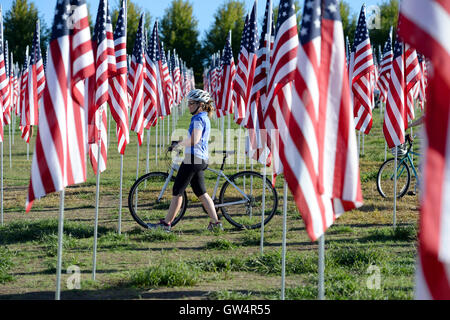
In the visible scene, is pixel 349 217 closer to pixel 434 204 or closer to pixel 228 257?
pixel 228 257

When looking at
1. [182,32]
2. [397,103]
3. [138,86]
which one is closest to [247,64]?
[138,86]

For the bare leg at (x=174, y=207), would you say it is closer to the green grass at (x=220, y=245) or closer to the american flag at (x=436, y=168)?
the green grass at (x=220, y=245)

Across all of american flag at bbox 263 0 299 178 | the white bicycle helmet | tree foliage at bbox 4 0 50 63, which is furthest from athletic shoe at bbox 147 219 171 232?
tree foliage at bbox 4 0 50 63

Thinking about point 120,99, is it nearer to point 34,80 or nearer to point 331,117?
point 331,117

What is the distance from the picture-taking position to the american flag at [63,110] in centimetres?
461

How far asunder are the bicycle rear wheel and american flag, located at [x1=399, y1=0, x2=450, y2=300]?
6310 mm

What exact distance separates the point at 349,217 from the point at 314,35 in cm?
621

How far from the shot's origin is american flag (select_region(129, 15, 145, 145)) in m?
9.48

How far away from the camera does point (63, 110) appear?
4672mm

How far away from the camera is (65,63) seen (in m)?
4.76

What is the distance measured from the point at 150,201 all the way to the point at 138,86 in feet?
9.10

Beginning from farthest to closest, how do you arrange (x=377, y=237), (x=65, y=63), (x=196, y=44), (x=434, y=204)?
(x=196, y=44), (x=377, y=237), (x=65, y=63), (x=434, y=204)

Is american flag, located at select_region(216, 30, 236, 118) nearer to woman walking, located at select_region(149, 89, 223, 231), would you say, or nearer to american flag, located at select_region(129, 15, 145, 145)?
american flag, located at select_region(129, 15, 145, 145)
